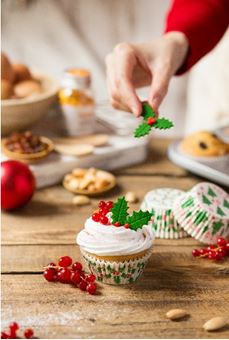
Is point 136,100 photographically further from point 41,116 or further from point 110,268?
point 41,116

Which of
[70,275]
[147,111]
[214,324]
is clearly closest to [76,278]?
[70,275]

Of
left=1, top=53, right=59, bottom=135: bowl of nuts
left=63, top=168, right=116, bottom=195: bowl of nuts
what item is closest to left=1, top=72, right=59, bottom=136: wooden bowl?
left=1, top=53, right=59, bottom=135: bowl of nuts

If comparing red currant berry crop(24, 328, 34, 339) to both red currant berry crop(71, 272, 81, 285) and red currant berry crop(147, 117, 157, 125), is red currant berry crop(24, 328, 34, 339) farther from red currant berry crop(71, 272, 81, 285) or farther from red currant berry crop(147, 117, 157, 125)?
red currant berry crop(147, 117, 157, 125)

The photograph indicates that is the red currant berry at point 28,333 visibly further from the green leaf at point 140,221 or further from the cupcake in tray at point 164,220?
the cupcake in tray at point 164,220

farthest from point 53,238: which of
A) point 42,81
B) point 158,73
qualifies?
point 42,81

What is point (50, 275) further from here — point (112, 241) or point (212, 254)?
point (212, 254)

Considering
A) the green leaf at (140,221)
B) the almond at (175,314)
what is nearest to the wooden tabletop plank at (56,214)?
the green leaf at (140,221)
